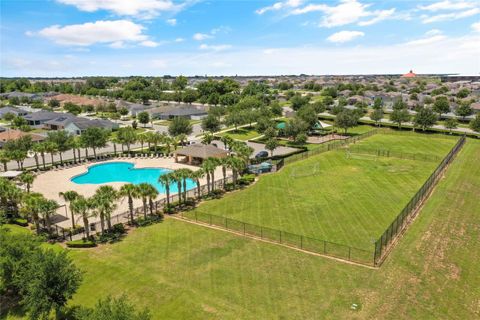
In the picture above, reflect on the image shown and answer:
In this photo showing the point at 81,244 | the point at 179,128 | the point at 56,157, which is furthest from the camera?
the point at 179,128

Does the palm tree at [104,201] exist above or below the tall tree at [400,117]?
below

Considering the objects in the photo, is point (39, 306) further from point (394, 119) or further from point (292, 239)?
point (394, 119)

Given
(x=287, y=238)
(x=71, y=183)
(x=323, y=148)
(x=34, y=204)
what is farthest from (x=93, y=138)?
(x=287, y=238)

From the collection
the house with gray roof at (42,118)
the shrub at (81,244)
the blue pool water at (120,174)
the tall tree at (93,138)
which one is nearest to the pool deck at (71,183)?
the blue pool water at (120,174)

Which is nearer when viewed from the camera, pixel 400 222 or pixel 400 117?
pixel 400 222

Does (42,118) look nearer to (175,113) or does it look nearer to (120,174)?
(175,113)

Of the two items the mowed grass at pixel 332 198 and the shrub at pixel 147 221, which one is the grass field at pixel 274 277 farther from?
the mowed grass at pixel 332 198

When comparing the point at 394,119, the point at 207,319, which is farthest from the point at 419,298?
the point at 394,119
